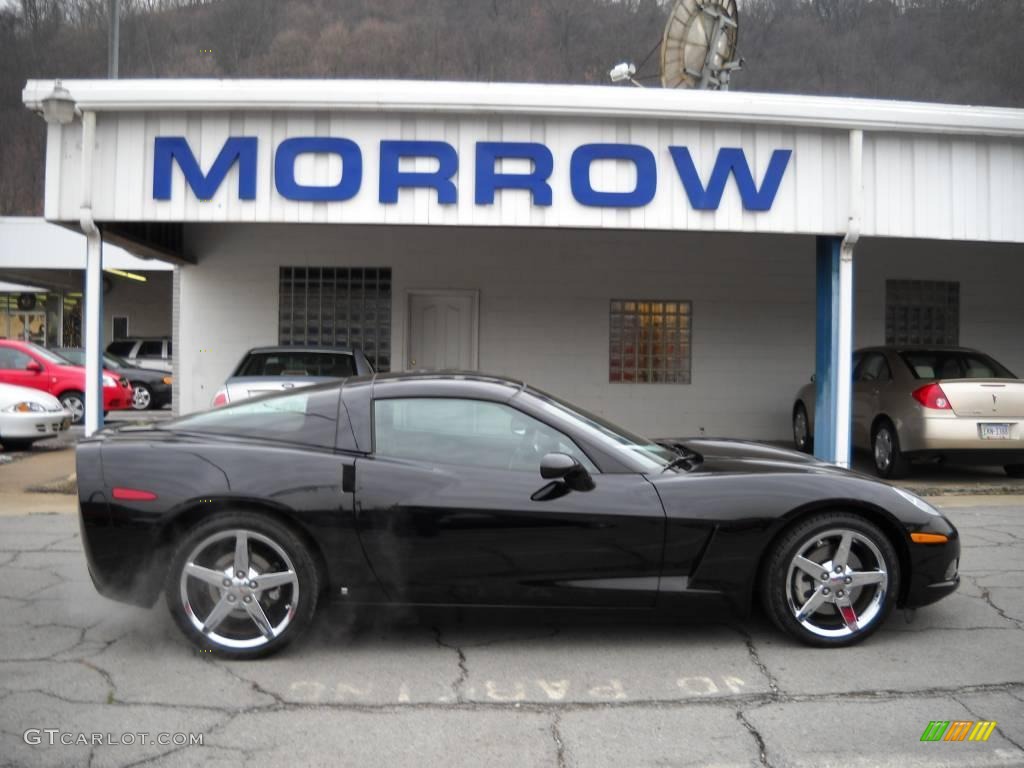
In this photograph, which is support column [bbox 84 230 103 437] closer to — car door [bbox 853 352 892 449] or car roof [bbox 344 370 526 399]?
car roof [bbox 344 370 526 399]

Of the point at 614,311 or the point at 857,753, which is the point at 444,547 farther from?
the point at 614,311

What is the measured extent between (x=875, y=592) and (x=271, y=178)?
290 inches

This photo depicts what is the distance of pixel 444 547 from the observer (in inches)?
165

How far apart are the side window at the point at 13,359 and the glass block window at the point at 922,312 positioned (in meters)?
14.2

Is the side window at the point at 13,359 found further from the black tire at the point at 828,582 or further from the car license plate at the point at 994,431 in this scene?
the black tire at the point at 828,582

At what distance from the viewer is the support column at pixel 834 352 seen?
993 centimetres

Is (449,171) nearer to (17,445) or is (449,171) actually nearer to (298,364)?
(298,364)

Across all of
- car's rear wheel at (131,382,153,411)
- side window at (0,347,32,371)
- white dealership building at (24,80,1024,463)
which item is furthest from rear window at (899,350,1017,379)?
car's rear wheel at (131,382,153,411)

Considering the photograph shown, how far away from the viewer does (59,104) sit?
30.3ft

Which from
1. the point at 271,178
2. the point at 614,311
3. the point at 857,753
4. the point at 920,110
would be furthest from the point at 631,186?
the point at 857,753

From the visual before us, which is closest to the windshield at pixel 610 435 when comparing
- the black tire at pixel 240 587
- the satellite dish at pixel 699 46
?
the black tire at pixel 240 587

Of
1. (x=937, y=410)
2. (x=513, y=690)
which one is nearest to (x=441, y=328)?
(x=937, y=410)

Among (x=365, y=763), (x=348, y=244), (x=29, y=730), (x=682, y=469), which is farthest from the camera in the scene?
(x=348, y=244)

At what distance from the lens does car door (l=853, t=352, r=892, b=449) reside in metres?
10.9
